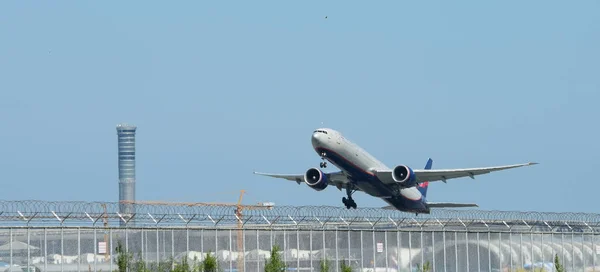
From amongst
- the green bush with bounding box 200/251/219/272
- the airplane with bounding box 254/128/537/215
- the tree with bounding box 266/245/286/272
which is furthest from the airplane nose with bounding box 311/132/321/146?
the green bush with bounding box 200/251/219/272

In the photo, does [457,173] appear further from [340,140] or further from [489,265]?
[489,265]

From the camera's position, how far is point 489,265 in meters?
69.4

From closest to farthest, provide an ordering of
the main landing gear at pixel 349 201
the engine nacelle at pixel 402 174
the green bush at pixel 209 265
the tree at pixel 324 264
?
the green bush at pixel 209 265 < the tree at pixel 324 264 < the engine nacelle at pixel 402 174 < the main landing gear at pixel 349 201

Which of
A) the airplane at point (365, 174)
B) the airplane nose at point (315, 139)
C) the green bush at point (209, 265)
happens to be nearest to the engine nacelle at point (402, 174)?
the airplane at point (365, 174)

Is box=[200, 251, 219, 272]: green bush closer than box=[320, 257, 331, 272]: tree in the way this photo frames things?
Yes

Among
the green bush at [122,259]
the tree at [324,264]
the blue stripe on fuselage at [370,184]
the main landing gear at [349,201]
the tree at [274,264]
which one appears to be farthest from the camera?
the main landing gear at [349,201]

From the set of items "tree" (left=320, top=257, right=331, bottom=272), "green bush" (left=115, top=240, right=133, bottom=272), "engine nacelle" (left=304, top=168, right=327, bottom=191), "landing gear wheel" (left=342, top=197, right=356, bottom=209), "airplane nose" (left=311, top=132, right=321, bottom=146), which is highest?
"airplane nose" (left=311, top=132, right=321, bottom=146)

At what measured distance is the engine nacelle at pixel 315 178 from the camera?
82.8 meters

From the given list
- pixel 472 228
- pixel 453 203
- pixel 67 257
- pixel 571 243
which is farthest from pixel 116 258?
pixel 453 203

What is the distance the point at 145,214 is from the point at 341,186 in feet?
109

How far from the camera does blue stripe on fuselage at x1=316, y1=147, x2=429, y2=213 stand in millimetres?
78938

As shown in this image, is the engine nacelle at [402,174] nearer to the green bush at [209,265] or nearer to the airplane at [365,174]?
the airplane at [365,174]

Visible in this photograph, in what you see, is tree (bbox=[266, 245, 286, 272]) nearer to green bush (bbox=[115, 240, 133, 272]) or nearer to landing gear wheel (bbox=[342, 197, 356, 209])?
green bush (bbox=[115, 240, 133, 272])

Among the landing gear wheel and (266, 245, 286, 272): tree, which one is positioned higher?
the landing gear wheel
